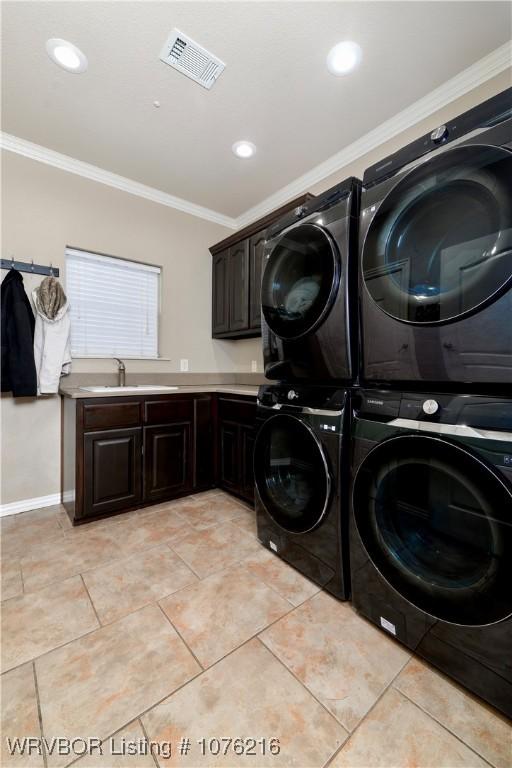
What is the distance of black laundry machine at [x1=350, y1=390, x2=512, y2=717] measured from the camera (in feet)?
3.13

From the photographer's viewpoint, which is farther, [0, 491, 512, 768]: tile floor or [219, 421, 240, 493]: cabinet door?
[219, 421, 240, 493]: cabinet door

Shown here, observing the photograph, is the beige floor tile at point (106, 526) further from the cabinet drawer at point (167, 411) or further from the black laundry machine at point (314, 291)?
the black laundry machine at point (314, 291)

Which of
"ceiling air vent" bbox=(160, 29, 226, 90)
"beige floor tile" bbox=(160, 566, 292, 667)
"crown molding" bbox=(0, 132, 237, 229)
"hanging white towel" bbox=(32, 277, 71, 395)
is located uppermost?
"ceiling air vent" bbox=(160, 29, 226, 90)

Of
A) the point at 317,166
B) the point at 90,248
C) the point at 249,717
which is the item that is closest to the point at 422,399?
the point at 249,717

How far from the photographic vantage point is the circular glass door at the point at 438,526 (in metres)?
0.96

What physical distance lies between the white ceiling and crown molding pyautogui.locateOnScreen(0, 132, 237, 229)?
3.3 inches

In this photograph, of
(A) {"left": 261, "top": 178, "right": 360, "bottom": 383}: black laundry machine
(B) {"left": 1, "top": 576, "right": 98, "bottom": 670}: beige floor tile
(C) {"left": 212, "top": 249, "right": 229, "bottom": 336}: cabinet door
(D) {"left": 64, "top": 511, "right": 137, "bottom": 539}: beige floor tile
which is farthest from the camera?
(C) {"left": 212, "top": 249, "right": 229, "bottom": 336}: cabinet door

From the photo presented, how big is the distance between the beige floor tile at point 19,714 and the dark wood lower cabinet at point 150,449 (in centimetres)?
115

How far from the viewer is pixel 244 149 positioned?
2.48m

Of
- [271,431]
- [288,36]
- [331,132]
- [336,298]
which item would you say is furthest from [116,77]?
[271,431]

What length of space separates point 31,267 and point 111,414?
1.32 metres

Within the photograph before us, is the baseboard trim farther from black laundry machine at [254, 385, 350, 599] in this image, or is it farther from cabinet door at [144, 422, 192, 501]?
black laundry machine at [254, 385, 350, 599]

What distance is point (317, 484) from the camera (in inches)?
60.6

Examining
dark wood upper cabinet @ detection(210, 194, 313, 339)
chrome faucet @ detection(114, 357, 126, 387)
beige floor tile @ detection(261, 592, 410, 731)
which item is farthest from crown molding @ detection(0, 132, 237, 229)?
beige floor tile @ detection(261, 592, 410, 731)
